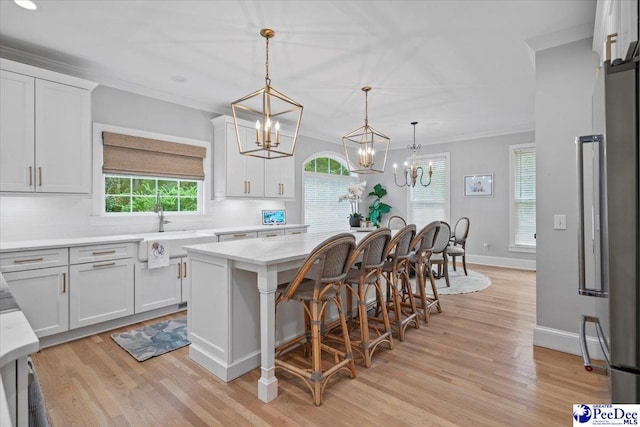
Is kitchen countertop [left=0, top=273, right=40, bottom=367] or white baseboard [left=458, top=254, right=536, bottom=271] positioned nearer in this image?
kitchen countertop [left=0, top=273, right=40, bottom=367]

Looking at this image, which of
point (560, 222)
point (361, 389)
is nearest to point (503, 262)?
point (560, 222)

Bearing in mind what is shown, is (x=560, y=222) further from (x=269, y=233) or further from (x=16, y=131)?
(x=16, y=131)

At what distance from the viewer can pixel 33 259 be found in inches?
112

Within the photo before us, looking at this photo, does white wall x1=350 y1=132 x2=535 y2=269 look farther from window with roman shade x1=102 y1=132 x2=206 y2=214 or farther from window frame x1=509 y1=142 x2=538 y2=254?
window with roman shade x1=102 y1=132 x2=206 y2=214

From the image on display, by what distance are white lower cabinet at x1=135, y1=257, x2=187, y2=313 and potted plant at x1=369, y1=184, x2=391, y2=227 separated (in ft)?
16.1

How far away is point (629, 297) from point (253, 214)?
16.3ft

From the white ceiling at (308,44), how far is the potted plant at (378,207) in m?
3.42

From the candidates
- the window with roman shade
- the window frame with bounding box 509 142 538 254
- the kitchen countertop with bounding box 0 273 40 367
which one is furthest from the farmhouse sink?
the window frame with bounding box 509 142 538 254

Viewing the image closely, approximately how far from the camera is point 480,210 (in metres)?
6.62

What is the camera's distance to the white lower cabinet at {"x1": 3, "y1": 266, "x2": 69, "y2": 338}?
2.79 meters

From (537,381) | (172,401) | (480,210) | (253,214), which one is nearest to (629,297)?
(537,381)

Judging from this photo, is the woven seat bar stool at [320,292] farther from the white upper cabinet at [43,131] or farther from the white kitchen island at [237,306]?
the white upper cabinet at [43,131]

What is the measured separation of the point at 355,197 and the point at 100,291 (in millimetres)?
3361

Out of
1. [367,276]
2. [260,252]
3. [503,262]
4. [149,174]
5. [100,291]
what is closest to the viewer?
[260,252]
